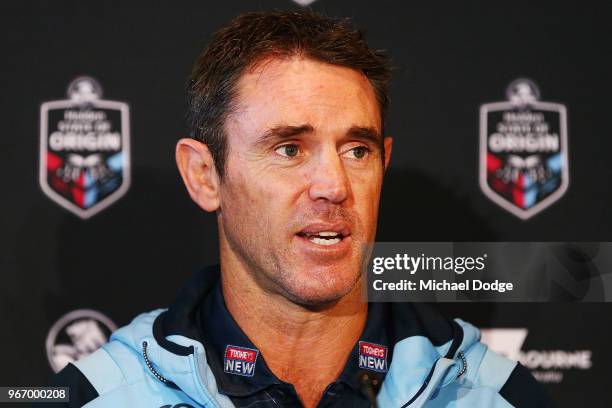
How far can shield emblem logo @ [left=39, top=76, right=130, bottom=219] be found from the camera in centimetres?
195

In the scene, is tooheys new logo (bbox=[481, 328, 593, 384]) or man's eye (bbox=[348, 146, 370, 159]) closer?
man's eye (bbox=[348, 146, 370, 159])

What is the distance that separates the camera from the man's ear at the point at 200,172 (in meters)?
1.63

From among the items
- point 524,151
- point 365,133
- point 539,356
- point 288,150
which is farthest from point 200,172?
point 539,356

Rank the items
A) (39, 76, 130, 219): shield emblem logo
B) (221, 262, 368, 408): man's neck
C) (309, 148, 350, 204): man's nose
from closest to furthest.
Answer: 1. (309, 148, 350, 204): man's nose
2. (221, 262, 368, 408): man's neck
3. (39, 76, 130, 219): shield emblem logo

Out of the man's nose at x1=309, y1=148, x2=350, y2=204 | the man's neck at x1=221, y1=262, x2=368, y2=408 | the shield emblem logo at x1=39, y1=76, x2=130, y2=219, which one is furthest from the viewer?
the shield emblem logo at x1=39, y1=76, x2=130, y2=219

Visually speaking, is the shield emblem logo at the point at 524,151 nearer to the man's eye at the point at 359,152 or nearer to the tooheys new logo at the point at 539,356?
the tooheys new logo at the point at 539,356

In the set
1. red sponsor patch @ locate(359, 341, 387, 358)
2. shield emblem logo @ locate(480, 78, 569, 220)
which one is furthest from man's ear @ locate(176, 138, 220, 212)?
shield emblem logo @ locate(480, 78, 569, 220)

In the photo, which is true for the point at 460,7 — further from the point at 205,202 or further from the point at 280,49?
the point at 205,202

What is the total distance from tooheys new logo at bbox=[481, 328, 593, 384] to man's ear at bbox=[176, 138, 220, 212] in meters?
0.75

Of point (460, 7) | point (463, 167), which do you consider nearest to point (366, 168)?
point (463, 167)

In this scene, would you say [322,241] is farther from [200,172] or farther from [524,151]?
[524,151]

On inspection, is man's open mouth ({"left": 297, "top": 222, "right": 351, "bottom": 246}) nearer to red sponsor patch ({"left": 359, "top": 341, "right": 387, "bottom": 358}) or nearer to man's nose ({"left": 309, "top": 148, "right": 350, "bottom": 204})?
man's nose ({"left": 309, "top": 148, "right": 350, "bottom": 204})

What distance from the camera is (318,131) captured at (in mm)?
1491

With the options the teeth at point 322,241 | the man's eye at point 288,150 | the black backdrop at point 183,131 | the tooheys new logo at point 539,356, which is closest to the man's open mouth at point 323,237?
the teeth at point 322,241
